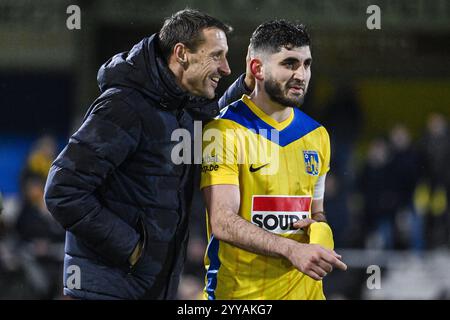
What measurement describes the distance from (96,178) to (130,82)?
443mm

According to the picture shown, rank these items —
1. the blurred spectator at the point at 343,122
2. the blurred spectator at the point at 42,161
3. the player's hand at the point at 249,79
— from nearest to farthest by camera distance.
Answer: the player's hand at the point at 249,79, the blurred spectator at the point at 42,161, the blurred spectator at the point at 343,122

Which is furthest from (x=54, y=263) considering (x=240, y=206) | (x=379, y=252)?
(x=240, y=206)

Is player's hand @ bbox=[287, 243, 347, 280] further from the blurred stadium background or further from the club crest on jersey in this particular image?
the blurred stadium background

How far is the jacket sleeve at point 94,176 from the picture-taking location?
3654 millimetres

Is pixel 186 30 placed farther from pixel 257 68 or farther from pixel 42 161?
pixel 42 161

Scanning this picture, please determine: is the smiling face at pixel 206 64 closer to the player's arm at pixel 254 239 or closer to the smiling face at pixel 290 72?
the smiling face at pixel 290 72

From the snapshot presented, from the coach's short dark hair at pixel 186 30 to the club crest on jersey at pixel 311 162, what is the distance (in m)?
0.68

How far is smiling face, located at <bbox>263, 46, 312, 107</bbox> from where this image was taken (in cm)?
389

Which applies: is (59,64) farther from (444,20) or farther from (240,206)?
(240,206)

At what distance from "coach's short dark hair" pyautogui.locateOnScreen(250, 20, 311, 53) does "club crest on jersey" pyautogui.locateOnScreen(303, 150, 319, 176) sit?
50 cm

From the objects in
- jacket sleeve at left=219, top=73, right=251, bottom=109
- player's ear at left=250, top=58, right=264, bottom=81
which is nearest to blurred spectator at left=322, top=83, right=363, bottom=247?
jacket sleeve at left=219, top=73, right=251, bottom=109

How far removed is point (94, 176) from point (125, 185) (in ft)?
0.63

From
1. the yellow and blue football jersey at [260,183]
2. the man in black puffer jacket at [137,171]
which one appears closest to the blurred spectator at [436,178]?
the yellow and blue football jersey at [260,183]

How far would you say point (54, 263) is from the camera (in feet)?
28.0
